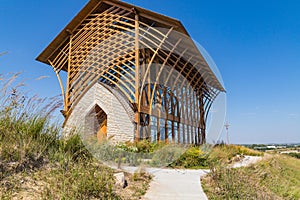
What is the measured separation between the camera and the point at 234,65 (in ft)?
29.6

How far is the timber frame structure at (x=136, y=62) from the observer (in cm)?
864

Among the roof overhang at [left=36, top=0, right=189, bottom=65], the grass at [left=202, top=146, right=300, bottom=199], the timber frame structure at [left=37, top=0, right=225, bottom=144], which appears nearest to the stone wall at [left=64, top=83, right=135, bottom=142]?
the timber frame structure at [left=37, top=0, right=225, bottom=144]

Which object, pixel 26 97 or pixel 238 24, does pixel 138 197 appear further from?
pixel 238 24

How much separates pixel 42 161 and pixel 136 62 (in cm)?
617

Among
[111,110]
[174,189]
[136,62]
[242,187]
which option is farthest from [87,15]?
[242,187]

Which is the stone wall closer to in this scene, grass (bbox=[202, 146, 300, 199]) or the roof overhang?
the roof overhang

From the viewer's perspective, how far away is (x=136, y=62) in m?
8.45

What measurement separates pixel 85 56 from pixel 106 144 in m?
7.47

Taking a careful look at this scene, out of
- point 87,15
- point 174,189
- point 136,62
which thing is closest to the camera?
point 174,189

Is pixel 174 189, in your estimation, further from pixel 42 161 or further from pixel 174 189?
pixel 42 161

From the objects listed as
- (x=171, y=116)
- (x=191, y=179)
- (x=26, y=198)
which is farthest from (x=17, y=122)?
(x=171, y=116)

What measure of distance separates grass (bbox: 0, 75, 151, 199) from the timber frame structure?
4.76 m

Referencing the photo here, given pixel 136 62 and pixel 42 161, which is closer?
pixel 42 161

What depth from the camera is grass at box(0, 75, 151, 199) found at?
223 cm
